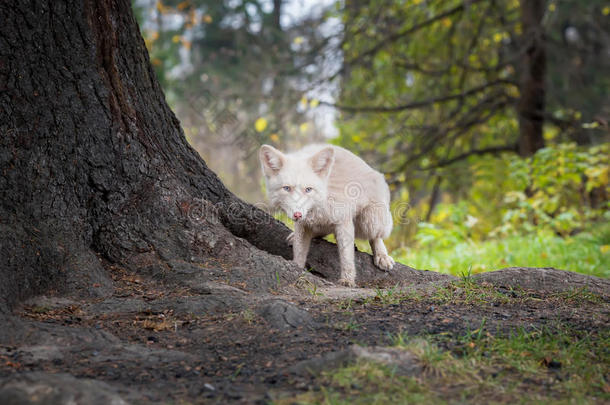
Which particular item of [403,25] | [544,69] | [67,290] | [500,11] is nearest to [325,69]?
[403,25]

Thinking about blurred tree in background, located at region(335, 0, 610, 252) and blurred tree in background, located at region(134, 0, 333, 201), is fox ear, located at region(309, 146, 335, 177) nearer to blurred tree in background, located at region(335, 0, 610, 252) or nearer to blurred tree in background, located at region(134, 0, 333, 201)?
blurred tree in background, located at region(134, 0, 333, 201)

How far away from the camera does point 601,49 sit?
41.2 ft

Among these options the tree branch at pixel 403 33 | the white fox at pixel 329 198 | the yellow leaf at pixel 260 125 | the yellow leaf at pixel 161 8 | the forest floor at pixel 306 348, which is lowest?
Result: the forest floor at pixel 306 348

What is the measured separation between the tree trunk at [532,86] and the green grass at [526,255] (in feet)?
8.22

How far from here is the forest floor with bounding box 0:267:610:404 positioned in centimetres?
205

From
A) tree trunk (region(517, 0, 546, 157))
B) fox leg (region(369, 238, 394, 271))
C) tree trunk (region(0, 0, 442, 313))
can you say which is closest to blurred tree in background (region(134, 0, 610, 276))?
tree trunk (region(517, 0, 546, 157))

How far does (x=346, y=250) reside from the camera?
4.07 m

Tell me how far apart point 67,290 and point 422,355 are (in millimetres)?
2107

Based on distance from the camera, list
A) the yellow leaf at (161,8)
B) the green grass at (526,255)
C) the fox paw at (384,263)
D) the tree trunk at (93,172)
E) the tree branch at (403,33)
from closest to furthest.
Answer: the tree trunk at (93,172), the fox paw at (384,263), the green grass at (526,255), the tree branch at (403,33), the yellow leaf at (161,8)

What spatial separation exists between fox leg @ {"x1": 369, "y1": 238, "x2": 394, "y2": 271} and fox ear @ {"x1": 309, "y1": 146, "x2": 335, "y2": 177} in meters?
0.88

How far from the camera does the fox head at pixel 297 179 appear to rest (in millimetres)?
3836

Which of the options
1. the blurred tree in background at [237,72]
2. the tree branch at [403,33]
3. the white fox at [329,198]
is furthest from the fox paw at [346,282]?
the tree branch at [403,33]

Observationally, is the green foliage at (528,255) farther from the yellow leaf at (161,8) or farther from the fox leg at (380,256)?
the yellow leaf at (161,8)

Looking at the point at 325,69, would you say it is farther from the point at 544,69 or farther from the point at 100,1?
the point at 100,1
